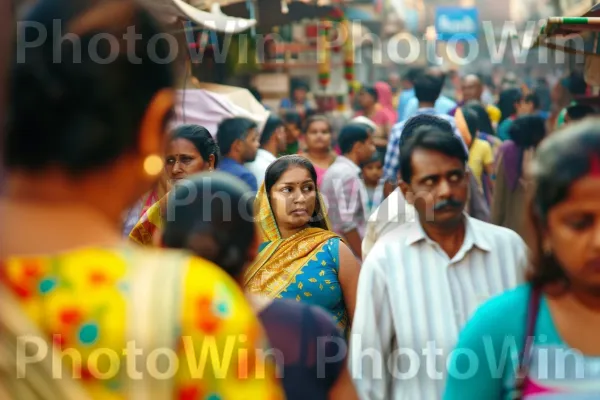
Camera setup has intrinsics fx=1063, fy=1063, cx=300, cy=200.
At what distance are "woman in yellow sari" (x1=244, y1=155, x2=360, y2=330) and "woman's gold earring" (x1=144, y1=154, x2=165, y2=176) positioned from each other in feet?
→ 7.53

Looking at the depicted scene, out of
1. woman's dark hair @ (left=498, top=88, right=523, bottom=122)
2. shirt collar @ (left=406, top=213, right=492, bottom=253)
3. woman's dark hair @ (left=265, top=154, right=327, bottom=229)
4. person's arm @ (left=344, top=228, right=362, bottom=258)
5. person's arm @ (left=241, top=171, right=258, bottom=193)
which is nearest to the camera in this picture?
shirt collar @ (left=406, top=213, right=492, bottom=253)

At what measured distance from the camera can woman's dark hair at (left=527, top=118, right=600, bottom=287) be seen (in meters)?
2.01

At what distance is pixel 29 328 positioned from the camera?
1.34 metres

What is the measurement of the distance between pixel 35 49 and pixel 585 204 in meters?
1.06

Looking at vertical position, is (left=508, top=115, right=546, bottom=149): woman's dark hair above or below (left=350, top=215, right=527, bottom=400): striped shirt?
above

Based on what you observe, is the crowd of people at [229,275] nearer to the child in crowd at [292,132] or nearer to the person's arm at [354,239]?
the person's arm at [354,239]

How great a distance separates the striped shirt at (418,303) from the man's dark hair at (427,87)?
4.71m

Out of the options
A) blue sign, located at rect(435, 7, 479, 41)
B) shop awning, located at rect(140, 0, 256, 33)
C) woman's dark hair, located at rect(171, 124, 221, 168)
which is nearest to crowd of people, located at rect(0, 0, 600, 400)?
woman's dark hair, located at rect(171, 124, 221, 168)

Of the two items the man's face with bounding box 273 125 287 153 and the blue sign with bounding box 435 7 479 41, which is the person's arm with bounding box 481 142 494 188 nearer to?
the man's face with bounding box 273 125 287 153

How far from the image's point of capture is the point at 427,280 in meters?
3.13

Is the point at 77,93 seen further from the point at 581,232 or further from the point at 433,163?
the point at 433,163

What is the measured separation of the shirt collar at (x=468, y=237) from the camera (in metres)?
3.15

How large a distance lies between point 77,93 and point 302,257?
108 inches

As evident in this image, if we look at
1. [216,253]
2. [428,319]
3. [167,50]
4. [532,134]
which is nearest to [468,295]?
[428,319]
